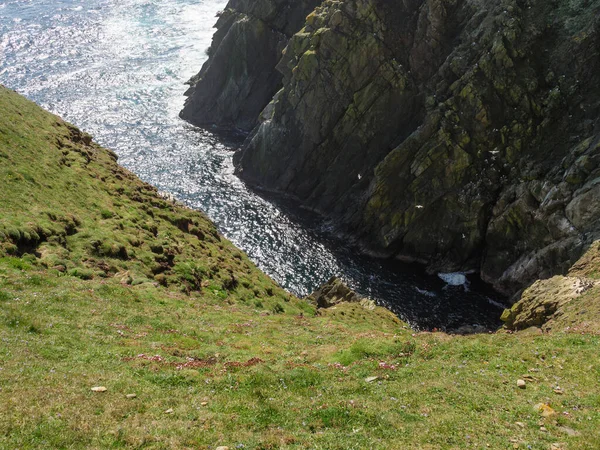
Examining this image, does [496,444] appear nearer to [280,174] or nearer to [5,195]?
[5,195]

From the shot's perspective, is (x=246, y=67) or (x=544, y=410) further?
(x=246, y=67)

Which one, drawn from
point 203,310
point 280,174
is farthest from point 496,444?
point 280,174

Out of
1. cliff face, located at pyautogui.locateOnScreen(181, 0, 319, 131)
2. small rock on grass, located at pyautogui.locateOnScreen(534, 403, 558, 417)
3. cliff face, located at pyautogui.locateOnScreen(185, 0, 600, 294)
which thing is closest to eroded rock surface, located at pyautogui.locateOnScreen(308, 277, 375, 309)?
cliff face, located at pyautogui.locateOnScreen(185, 0, 600, 294)

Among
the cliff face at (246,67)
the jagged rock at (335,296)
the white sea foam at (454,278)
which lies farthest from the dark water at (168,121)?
the cliff face at (246,67)

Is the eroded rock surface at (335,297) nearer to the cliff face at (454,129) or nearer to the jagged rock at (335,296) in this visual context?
the jagged rock at (335,296)

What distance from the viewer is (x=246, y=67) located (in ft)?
412

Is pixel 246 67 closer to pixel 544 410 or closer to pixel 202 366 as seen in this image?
pixel 202 366

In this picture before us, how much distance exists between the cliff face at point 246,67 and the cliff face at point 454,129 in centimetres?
2471

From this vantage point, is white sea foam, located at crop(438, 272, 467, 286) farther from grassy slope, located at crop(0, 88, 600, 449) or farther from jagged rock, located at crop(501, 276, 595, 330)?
grassy slope, located at crop(0, 88, 600, 449)

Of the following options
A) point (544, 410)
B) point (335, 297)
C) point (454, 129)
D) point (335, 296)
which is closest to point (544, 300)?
point (544, 410)

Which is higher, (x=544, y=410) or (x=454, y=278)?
(x=544, y=410)

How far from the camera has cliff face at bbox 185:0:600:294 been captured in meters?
68.7

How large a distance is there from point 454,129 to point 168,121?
8012 cm

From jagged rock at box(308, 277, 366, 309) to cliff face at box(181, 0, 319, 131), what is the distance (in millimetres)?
70701
